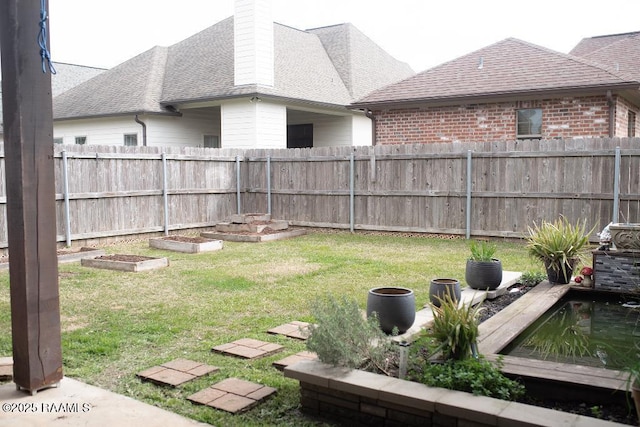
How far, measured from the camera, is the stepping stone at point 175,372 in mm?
4055

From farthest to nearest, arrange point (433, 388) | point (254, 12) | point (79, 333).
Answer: point (254, 12) → point (79, 333) → point (433, 388)

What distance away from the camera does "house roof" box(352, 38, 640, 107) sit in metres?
12.7

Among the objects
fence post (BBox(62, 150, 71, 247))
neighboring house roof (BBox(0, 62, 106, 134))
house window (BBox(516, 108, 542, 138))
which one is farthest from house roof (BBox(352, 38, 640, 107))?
neighboring house roof (BBox(0, 62, 106, 134))

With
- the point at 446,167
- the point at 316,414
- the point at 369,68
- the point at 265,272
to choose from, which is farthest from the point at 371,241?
the point at 369,68

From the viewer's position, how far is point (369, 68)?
21906 millimetres

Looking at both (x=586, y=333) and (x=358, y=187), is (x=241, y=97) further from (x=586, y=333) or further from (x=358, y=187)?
(x=586, y=333)

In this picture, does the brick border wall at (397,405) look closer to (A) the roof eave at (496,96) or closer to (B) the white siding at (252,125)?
(A) the roof eave at (496,96)

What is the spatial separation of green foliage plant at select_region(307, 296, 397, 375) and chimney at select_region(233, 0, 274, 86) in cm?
1334

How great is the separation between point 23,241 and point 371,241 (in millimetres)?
8623

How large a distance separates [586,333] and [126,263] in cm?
632

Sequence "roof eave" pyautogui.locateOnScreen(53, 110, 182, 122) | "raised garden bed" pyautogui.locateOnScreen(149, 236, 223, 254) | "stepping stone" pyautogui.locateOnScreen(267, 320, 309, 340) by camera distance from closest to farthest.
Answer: "stepping stone" pyautogui.locateOnScreen(267, 320, 309, 340) < "raised garden bed" pyautogui.locateOnScreen(149, 236, 223, 254) < "roof eave" pyautogui.locateOnScreen(53, 110, 182, 122)

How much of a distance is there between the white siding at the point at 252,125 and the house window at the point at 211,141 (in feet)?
9.24

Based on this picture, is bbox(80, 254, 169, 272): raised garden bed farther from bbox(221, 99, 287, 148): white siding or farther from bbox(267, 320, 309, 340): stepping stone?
bbox(221, 99, 287, 148): white siding

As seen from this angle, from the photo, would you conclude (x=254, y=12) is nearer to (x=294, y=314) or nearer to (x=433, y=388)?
(x=294, y=314)
